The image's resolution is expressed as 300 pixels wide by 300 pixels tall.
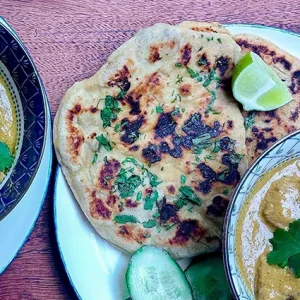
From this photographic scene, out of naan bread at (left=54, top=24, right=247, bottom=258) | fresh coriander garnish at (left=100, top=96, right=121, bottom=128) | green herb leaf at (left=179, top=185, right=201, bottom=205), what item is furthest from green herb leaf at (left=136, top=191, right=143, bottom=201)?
fresh coriander garnish at (left=100, top=96, right=121, bottom=128)

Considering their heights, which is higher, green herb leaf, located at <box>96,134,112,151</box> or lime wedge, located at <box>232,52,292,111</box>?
lime wedge, located at <box>232,52,292,111</box>

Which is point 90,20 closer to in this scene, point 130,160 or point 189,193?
point 130,160

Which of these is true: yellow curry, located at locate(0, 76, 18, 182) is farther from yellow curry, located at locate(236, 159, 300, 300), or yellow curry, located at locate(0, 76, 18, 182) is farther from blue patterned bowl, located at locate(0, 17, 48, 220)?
yellow curry, located at locate(236, 159, 300, 300)

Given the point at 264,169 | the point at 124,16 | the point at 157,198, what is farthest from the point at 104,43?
the point at 264,169

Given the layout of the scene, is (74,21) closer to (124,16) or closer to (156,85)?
(124,16)

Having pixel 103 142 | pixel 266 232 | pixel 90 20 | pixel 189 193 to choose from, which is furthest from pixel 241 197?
pixel 90 20

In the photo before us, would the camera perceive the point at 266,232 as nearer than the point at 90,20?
Yes

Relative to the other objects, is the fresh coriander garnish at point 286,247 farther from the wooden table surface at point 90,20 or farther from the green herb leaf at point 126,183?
the wooden table surface at point 90,20
